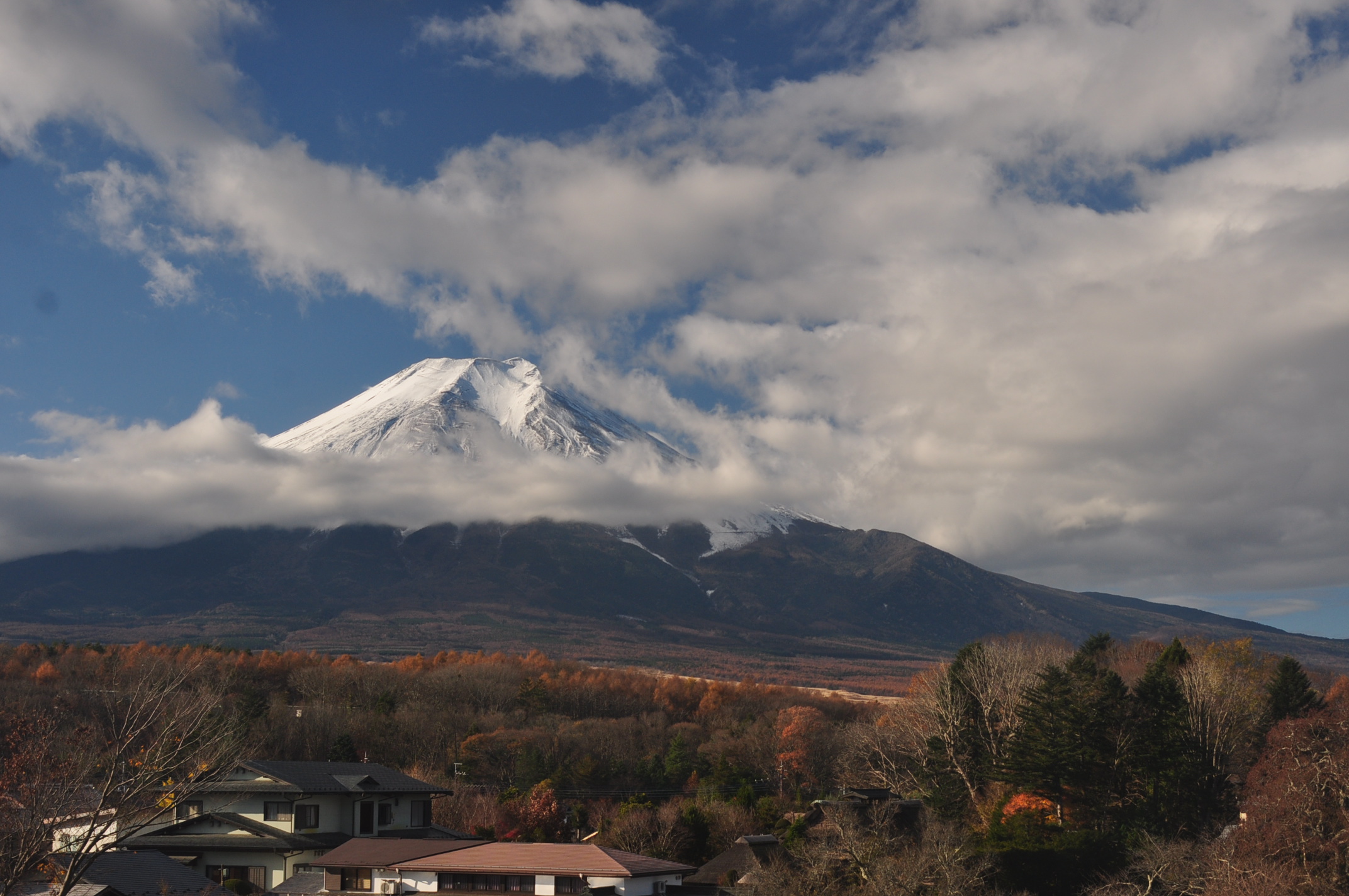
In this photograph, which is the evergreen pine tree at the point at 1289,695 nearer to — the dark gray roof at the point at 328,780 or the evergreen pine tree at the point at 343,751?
the dark gray roof at the point at 328,780

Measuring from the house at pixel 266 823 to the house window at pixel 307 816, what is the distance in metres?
0.03

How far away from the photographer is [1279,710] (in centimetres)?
6259

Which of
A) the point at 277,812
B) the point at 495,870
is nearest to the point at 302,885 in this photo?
the point at 277,812

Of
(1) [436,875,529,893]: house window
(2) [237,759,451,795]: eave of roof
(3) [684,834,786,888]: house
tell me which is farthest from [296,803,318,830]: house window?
(3) [684,834,786,888]: house

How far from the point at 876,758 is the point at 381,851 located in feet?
150

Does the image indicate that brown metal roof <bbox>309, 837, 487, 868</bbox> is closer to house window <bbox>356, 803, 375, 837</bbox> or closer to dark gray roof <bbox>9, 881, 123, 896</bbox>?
house window <bbox>356, 803, 375, 837</bbox>

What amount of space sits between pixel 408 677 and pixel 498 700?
14.0 meters

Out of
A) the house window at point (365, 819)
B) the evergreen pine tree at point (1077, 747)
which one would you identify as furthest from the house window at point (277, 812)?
the evergreen pine tree at point (1077, 747)

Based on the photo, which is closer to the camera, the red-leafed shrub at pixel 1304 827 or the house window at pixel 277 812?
the red-leafed shrub at pixel 1304 827

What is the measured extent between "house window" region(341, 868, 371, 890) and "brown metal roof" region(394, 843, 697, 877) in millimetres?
1158

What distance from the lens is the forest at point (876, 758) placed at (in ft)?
122

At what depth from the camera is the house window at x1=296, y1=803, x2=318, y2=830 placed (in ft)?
165

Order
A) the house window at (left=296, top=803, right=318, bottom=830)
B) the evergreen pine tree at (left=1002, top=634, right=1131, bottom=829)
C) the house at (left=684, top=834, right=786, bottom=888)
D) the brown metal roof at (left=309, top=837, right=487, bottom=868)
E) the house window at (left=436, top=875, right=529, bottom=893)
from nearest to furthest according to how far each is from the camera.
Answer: the house window at (left=436, top=875, right=529, bottom=893)
the brown metal roof at (left=309, top=837, right=487, bottom=868)
the house window at (left=296, top=803, right=318, bottom=830)
the house at (left=684, top=834, right=786, bottom=888)
the evergreen pine tree at (left=1002, top=634, right=1131, bottom=829)

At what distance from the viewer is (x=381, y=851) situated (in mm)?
46344
